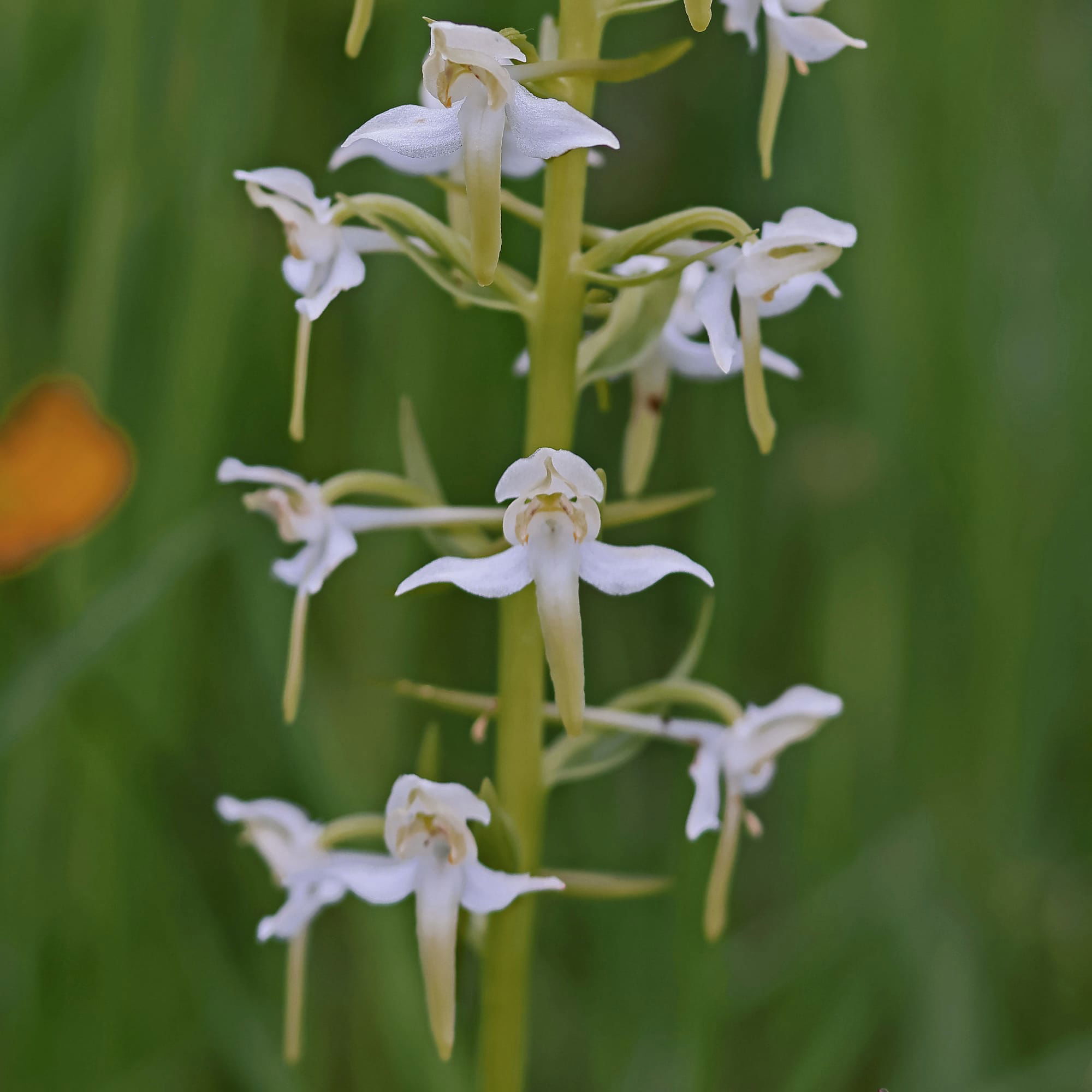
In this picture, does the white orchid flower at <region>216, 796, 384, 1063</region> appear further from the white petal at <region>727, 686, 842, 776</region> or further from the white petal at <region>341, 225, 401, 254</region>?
the white petal at <region>341, 225, 401, 254</region>

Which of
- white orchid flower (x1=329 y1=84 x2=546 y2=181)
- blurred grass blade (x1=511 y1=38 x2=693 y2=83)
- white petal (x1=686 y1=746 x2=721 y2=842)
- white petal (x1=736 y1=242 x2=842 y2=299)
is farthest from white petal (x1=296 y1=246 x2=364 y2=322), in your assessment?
white petal (x1=686 y1=746 x2=721 y2=842)

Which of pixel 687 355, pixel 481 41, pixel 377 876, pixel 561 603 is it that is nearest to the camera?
pixel 481 41

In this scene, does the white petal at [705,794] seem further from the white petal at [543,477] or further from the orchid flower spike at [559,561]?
the white petal at [543,477]

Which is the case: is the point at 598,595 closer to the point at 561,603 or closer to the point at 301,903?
the point at 301,903

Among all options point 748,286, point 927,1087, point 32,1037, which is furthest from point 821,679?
point 32,1037

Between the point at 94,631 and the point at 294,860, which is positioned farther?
the point at 94,631

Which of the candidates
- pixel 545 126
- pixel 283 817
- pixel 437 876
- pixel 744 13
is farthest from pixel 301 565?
pixel 744 13

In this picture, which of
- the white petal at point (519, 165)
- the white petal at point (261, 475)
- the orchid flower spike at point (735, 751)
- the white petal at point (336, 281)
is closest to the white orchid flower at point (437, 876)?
the orchid flower spike at point (735, 751)
